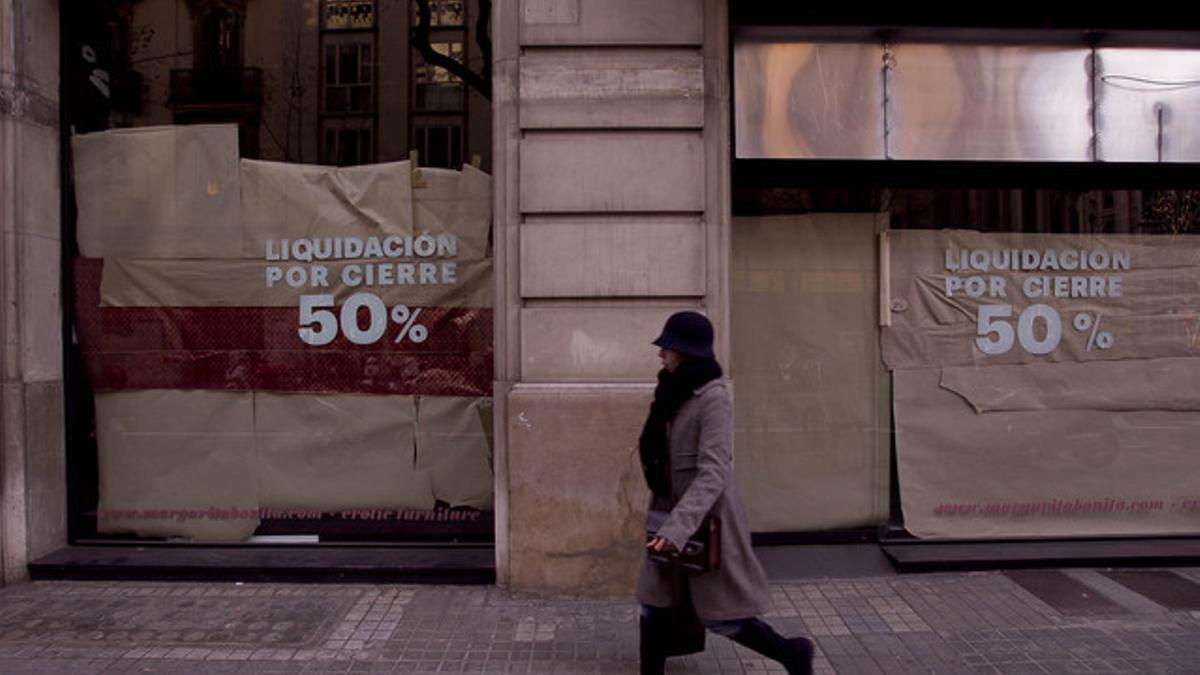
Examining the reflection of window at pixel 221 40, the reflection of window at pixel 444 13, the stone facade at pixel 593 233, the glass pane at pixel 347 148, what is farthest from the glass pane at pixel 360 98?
the stone facade at pixel 593 233

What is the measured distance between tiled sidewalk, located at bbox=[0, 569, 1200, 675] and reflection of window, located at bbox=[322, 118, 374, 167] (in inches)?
126

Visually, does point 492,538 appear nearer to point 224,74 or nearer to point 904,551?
point 904,551

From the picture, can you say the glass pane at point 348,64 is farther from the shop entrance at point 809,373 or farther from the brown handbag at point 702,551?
the brown handbag at point 702,551

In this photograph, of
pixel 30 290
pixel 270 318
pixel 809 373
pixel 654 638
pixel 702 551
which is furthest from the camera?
pixel 809 373

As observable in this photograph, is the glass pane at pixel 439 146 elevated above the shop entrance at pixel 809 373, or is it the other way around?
the glass pane at pixel 439 146

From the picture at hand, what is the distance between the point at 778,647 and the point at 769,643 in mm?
44

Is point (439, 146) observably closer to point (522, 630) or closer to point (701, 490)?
point (522, 630)

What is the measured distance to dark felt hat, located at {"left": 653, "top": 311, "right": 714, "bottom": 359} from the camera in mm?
3893

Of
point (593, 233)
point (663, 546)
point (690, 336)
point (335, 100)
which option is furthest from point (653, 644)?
point (335, 100)

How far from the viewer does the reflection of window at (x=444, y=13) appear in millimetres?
6570

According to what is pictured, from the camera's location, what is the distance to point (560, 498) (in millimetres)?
5691

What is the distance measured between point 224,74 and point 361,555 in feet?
12.7

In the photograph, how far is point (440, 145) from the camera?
6500 mm

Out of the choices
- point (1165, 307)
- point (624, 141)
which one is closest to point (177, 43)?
point (624, 141)
